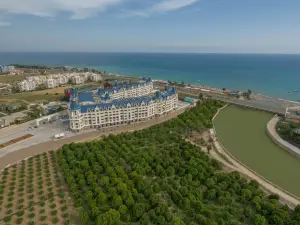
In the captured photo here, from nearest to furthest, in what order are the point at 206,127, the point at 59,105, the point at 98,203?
the point at 98,203 → the point at 206,127 → the point at 59,105

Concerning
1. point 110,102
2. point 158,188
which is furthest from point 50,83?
point 158,188

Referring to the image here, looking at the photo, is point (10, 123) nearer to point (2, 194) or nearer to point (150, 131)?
point (2, 194)

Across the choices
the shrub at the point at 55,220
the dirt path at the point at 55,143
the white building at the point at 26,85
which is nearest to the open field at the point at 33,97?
the white building at the point at 26,85

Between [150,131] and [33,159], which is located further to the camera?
[150,131]

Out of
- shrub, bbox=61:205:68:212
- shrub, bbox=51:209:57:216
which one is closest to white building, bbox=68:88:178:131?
shrub, bbox=61:205:68:212

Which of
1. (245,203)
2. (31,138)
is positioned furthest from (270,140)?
(31,138)

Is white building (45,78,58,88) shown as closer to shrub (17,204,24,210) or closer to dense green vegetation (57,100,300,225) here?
dense green vegetation (57,100,300,225)
